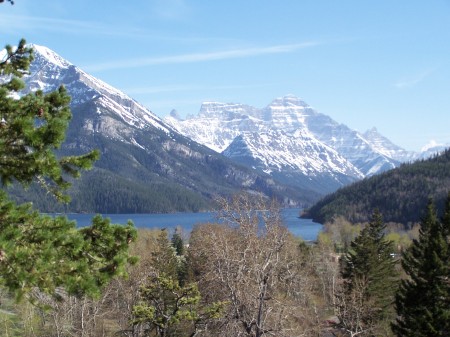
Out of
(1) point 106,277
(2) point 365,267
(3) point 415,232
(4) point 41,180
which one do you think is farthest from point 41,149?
→ (3) point 415,232

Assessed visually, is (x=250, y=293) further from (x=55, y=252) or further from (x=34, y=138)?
(x=34, y=138)

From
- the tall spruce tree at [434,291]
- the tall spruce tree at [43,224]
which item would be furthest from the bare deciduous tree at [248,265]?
the tall spruce tree at [43,224]

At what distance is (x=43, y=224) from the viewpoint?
7.66 metres

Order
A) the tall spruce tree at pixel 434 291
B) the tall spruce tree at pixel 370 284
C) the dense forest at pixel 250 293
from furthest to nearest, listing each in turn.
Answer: the tall spruce tree at pixel 370 284, the tall spruce tree at pixel 434 291, the dense forest at pixel 250 293

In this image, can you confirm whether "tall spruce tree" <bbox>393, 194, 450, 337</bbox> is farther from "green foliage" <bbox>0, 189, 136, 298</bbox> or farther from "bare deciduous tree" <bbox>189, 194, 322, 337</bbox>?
"green foliage" <bbox>0, 189, 136, 298</bbox>

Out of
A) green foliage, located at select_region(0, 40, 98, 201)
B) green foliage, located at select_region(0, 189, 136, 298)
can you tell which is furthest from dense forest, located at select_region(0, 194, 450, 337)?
green foliage, located at select_region(0, 40, 98, 201)

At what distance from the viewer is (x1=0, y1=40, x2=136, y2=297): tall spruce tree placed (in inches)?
275

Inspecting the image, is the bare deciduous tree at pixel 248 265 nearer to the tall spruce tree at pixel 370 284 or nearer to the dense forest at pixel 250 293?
the dense forest at pixel 250 293

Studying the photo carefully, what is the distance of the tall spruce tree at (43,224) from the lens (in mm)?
6980

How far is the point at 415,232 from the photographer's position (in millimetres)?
127438

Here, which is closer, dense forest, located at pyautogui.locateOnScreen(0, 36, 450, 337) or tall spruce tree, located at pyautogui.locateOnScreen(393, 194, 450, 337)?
dense forest, located at pyautogui.locateOnScreen(0, 36, 450, 337)

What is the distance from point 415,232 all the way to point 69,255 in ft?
427

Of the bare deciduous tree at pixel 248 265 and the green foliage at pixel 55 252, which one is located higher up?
the green foliage at pixel 55 252

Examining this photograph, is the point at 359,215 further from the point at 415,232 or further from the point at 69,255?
the point at 69,255
